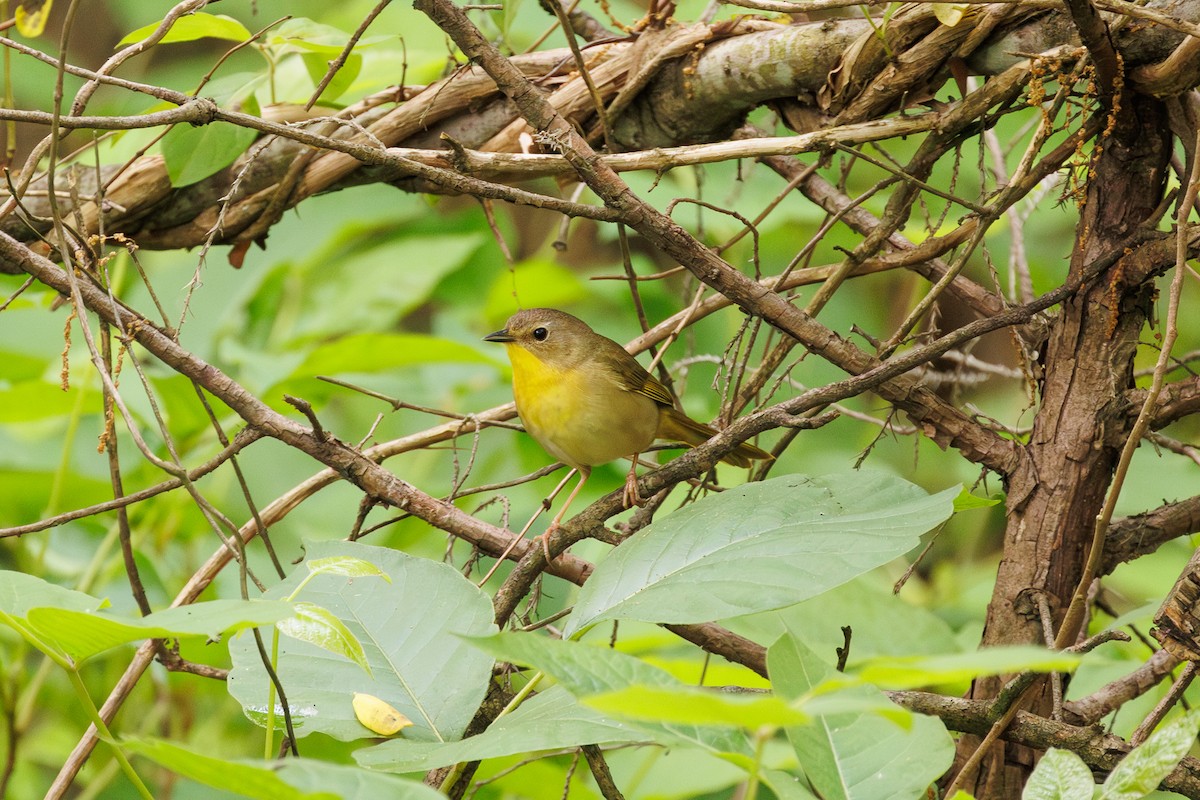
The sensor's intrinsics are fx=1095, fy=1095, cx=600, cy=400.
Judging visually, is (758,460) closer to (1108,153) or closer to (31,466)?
(1108,153)

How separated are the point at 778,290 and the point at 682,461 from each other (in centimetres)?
44

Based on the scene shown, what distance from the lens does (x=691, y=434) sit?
10.8 feet

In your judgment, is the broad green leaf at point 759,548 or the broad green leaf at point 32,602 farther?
the broad green leaf at point 759,548

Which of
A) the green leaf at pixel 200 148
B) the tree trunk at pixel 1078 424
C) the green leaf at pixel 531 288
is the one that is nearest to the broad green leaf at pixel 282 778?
the tree trunk at pixel 1078 424

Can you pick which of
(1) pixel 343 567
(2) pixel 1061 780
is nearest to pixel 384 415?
(1) pixel 343 567

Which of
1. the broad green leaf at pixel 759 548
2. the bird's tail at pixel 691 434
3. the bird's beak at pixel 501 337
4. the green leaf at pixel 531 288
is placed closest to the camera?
the broad green leaf at pixel 759 548

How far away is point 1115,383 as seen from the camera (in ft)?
5.79

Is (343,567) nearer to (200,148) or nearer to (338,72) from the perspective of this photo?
(200,148)

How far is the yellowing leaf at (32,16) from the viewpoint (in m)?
2.10

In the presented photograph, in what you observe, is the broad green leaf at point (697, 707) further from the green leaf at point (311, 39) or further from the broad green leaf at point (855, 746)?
the green leaf at point (311, 39)

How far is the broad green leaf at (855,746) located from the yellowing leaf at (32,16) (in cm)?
187

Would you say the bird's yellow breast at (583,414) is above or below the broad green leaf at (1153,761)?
above

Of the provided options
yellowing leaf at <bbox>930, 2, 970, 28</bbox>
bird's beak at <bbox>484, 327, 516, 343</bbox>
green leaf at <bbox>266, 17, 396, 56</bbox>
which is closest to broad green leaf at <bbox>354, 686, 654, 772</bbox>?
yellowing leaf at <bbox>930, 2, 970, 28</bbox>

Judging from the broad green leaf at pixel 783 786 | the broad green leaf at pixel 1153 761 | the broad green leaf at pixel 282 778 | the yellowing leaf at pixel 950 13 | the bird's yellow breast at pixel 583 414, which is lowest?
the broad green leaf at pixel 282 778
